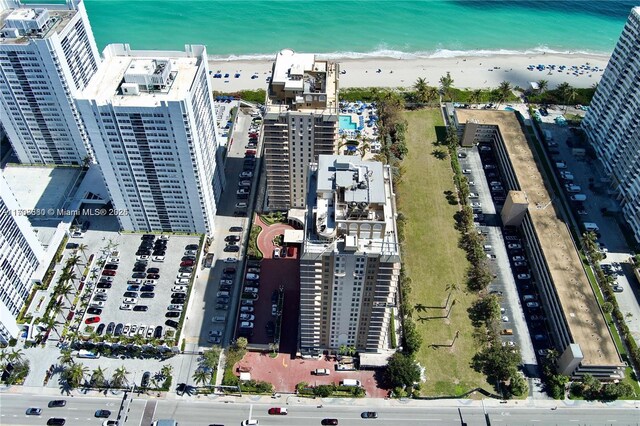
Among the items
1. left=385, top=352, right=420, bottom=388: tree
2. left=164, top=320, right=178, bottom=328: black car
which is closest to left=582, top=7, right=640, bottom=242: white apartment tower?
left=385, top=352, right=420, bottom=388: tree

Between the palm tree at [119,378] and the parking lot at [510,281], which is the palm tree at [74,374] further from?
the parking lot at [510,281]

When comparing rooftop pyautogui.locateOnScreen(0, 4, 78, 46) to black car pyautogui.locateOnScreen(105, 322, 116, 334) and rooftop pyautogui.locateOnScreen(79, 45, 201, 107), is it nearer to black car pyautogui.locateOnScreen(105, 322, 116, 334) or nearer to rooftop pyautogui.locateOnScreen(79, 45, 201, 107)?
rooftop pyautogui.locateOnScreen(79, 45, 201, 107)

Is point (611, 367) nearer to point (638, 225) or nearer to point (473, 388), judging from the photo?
point (473, 388)

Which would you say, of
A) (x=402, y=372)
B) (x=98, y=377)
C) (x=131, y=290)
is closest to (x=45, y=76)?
(x=131, y=290)

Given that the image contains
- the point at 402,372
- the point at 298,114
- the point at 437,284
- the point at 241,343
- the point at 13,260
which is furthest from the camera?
the point at 437,284

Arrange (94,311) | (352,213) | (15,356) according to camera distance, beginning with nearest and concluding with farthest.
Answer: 1. (352,213)
2. (15,356)
3. (94,311)

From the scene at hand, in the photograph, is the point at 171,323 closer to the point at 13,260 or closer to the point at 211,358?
the point at 211,358
